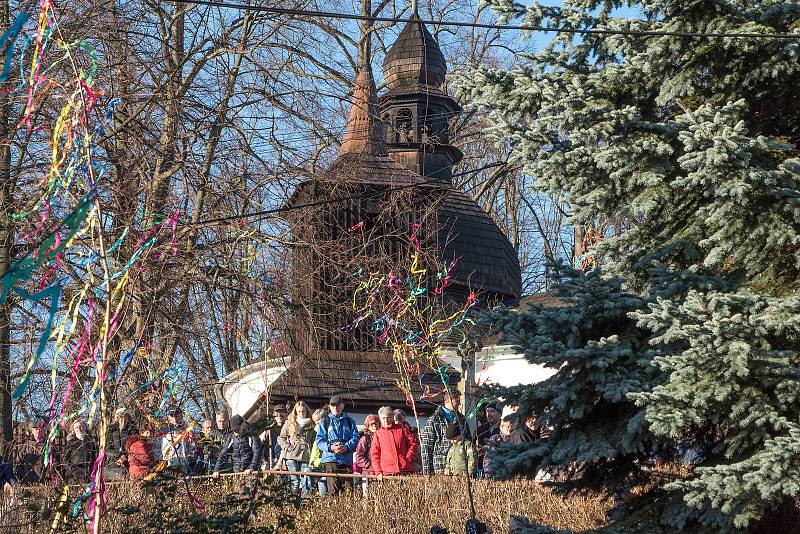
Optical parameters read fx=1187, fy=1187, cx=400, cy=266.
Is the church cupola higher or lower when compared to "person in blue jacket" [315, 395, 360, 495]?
higher

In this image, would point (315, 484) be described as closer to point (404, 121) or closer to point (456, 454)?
point (456, 454)

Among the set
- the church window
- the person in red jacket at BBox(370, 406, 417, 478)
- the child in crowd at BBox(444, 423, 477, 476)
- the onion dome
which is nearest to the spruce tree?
the child in crowd at BBox(444, 423, 477, 476)

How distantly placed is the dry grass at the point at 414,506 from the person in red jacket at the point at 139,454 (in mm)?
594

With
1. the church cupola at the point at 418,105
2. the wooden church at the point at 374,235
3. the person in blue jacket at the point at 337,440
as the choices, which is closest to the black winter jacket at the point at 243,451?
the person in blue jacket at the point at 337,440

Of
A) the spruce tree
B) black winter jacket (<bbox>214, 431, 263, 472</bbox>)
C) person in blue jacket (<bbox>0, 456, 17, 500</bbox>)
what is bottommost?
person in blue jacket (<bbox>0, 456, 17, 500</bbox>)

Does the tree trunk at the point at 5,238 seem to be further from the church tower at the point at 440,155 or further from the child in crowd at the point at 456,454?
the church tower at the point at 440,155

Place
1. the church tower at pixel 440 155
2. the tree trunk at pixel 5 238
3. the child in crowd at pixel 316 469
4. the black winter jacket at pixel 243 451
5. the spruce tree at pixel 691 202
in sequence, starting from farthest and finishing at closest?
1. the church tower at pixel 440 155
2. the black winter jacket at pixel 243 451
3. the tree trunk at pixel 5 238
4. the child in crowd at pixel 316 469
5. the spruce tree at pixel 691 202

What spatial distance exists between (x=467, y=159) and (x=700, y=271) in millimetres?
28694

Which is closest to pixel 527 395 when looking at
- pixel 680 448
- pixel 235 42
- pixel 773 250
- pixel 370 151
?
pixel 680 448

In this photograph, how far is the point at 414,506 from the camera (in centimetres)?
1192

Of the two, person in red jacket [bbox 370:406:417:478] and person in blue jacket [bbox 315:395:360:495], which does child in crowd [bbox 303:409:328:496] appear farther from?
person in red jacket [bbox 370:406:417:478]

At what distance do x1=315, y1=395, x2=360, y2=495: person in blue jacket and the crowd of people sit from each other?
0.5 inches

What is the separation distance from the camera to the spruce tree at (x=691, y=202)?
7391 mm

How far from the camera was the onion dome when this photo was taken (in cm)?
3353
